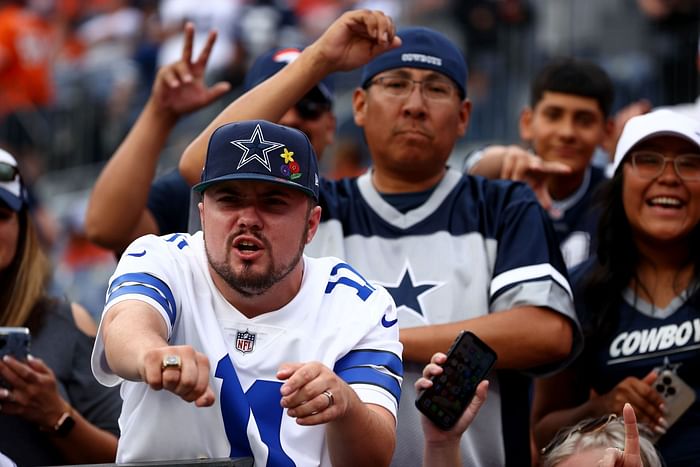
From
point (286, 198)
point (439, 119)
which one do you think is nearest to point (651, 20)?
point (439, 119)

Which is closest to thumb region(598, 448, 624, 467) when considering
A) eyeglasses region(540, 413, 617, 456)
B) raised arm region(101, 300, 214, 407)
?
eyeglasses region(540, 413, 617, 456)

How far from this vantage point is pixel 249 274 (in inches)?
127

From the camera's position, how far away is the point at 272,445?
317cm

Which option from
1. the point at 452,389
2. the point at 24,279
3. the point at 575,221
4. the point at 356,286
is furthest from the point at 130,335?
the point at 575,221

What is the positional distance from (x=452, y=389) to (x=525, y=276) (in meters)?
0.78

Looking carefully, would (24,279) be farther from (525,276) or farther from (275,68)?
(525,276)

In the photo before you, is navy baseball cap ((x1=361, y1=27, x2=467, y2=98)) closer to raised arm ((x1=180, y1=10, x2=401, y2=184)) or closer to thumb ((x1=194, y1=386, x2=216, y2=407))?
raised arm ((x1=180, y1=10, x2=401, y2=184))

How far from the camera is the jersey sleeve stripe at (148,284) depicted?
3199 millimetres

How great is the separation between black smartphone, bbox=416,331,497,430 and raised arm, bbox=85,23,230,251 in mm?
1841

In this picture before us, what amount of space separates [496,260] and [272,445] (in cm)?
124

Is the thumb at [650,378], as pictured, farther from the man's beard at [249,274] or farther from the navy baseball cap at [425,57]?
the man's beard at [249,274]

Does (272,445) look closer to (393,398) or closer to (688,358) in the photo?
(393,398)

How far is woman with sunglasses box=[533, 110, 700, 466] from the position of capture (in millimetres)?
4047

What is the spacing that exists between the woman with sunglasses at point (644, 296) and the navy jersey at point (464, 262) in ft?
0.86
